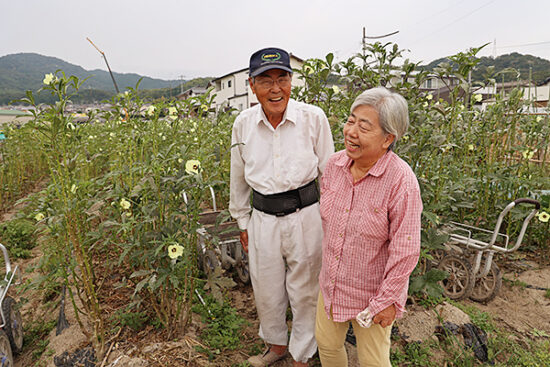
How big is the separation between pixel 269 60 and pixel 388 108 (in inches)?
27.2

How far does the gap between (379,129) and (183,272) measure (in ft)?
4.84

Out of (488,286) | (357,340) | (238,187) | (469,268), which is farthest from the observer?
(488,286)

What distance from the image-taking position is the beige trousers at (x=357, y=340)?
139cm

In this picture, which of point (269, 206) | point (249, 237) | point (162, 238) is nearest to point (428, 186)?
point (269, 206)

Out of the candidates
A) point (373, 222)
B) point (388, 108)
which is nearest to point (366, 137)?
point (388, 108)

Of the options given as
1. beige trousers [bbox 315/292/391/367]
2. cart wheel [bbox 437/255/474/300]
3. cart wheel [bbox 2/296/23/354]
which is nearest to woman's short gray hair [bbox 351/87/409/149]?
beige trousers [bbox 315/292/391/367]

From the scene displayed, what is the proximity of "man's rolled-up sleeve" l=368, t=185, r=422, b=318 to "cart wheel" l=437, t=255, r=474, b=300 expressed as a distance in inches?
65.2

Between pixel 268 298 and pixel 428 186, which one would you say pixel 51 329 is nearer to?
pixel 268 298

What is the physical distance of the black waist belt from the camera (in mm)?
1783

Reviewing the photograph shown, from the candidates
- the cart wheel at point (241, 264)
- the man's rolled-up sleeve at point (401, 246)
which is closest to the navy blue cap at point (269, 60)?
the man's rolled-up sleeve at point (401, 246)

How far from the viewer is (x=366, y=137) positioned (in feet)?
4.24

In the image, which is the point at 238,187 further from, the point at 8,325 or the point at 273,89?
the point at 8,325

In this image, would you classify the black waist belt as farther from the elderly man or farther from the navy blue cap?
the navy blue cap

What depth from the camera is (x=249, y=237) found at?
198cm
